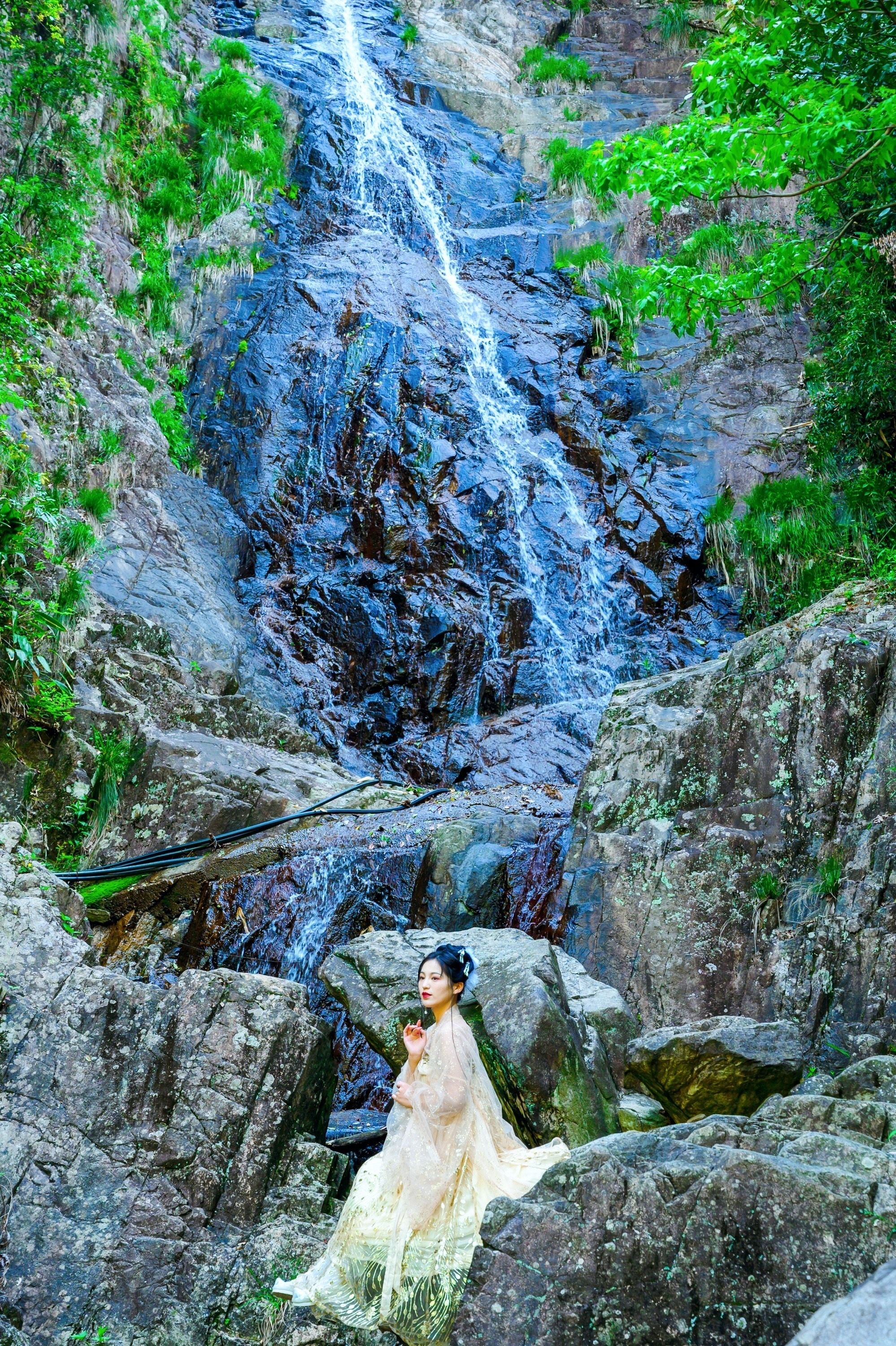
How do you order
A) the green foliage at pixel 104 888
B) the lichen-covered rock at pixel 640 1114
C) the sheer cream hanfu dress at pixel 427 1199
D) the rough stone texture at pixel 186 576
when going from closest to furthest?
the sheer cream hanfu dress at pixel 427 1199 → the lichen-covered rock at pixel 640 1114 → the green foliage at pixel 104 888 → the rough stone texture at pixel 186 576

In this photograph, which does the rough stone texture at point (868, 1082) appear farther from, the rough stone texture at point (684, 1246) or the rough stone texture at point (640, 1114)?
the rough stone texture at point (640, 1114)

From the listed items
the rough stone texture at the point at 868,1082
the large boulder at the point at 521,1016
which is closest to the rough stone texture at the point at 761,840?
the large boulder at the point at 521,1016

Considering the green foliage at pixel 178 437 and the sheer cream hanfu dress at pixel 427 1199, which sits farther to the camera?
the green foliage at pixel 178 437

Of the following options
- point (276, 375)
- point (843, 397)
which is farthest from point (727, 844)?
point (276, 375)

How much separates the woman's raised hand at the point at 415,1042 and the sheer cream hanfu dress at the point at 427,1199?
0.08 ft

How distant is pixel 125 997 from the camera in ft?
16.8

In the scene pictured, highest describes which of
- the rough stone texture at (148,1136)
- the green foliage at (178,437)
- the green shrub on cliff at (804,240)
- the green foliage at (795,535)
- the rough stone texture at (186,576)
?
the green shrub on cliff at (804,240)

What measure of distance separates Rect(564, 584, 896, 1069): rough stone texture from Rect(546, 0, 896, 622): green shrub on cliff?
1451mm

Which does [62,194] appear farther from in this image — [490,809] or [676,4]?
[676,4]

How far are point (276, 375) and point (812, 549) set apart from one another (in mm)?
7963

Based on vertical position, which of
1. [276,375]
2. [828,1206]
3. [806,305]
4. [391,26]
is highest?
[391,26]

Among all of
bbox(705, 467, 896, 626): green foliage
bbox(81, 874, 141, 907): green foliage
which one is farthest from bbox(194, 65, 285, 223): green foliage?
bbox(81, 874, 141, 907): green foliage

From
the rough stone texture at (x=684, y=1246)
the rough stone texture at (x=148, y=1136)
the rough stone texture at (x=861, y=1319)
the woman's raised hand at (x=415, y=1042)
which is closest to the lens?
the rough stone texture at (x=861, y=1319)

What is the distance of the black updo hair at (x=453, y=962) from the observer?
14.0 feet
